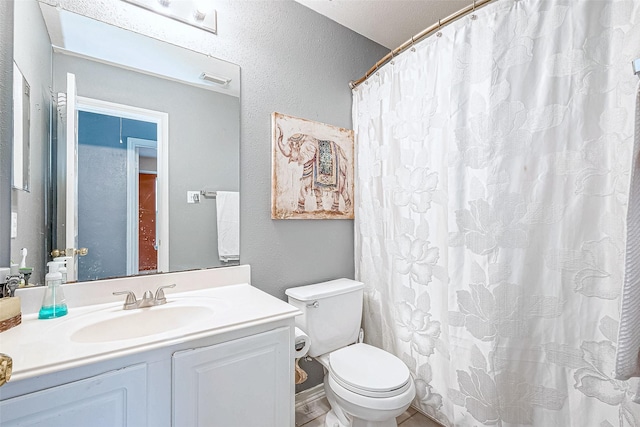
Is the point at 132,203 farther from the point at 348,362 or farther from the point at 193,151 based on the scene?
the point at 348,362

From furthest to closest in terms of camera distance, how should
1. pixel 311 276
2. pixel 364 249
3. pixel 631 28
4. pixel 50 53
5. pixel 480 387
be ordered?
1. pixel 364 249
2. pixel 311 276
3. pixel 480 387
4. pixel 50 53
5. pixel 631 28

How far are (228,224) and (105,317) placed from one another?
2.07ft

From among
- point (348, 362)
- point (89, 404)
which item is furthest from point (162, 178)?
point (348, 362)

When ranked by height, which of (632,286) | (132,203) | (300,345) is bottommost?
(300,345)

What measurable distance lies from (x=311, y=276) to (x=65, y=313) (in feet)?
3.77

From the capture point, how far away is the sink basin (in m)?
1.00

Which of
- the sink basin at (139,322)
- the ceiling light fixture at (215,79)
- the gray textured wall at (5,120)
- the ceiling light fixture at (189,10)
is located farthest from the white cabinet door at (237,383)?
the ceiling light fixture at (189,10)

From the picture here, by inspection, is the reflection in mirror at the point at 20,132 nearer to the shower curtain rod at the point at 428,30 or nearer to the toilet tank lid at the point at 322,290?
the toilet tank lid at the point at 322,290

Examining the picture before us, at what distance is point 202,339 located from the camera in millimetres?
917

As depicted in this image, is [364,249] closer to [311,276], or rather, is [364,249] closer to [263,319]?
[311,276]

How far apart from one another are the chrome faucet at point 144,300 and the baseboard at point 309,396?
3.43 ft

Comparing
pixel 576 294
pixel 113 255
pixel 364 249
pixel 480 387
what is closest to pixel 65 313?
pixel 113 255

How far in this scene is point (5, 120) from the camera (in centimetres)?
103

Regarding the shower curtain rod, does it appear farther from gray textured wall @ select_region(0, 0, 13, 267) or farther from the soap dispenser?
the soap dispenser
